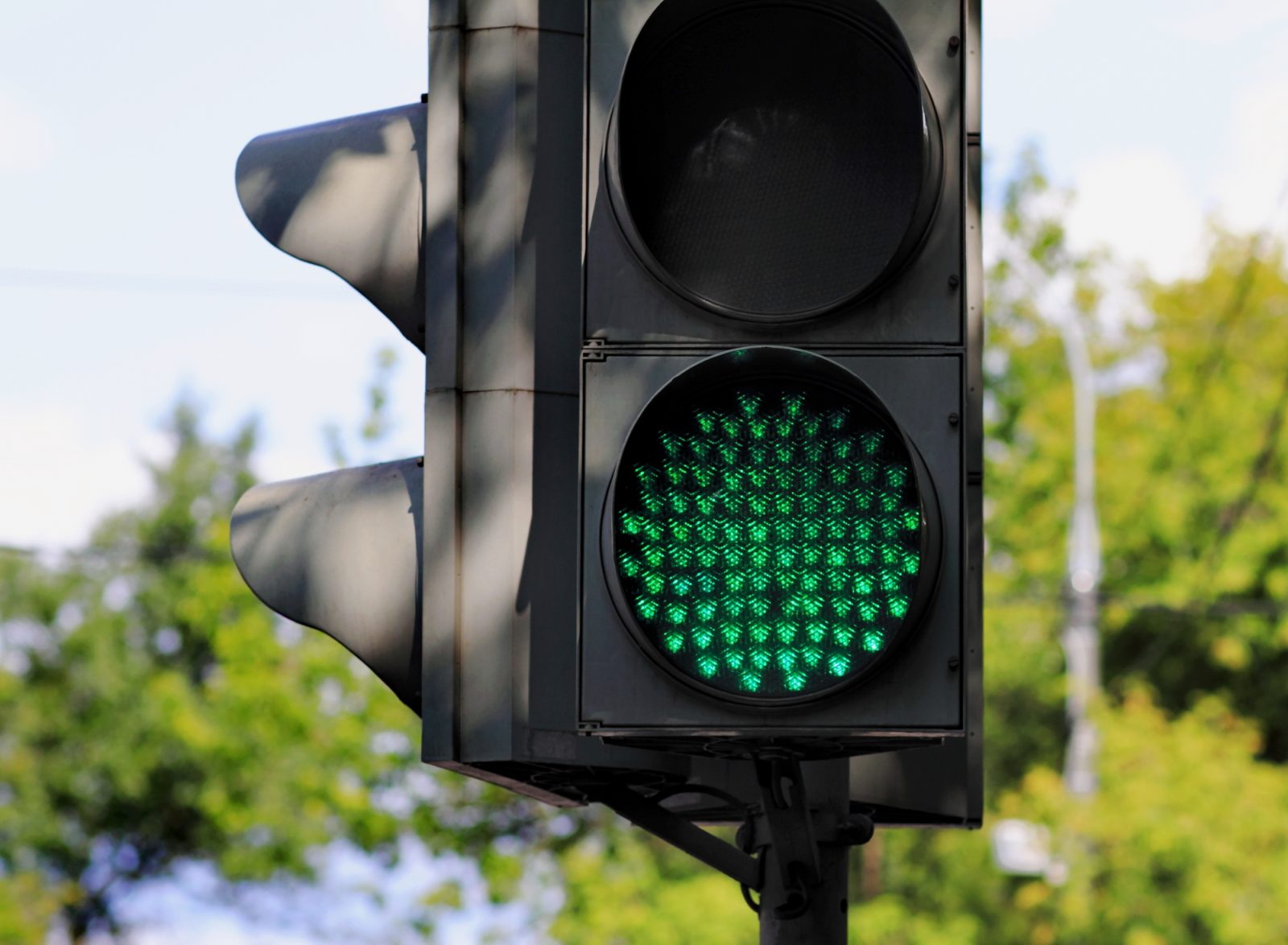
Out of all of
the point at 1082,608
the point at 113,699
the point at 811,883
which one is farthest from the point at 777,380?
the point at 113,699

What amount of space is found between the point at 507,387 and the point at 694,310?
1.95 feet

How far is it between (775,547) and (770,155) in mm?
550

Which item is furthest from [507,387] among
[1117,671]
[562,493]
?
[1117,671]

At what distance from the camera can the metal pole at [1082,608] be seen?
2144 cm

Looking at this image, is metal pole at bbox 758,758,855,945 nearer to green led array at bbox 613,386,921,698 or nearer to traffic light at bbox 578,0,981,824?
traffic light at bbox 578,0,981,824

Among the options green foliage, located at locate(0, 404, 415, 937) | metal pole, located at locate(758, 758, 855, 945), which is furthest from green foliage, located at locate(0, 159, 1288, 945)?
metal pole, located at locate(758, 758, 855, 945)

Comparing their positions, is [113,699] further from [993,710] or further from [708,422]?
[708,422]

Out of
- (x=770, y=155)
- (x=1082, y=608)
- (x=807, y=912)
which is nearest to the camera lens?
(x=770, y=155)

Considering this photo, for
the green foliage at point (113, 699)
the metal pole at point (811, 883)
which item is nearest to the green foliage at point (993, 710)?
the green foliage at point (113, 699)

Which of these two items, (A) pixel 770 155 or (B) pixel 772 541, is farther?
(A) pixel 770 155

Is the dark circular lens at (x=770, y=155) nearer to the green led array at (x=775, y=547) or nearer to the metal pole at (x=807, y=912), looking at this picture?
the green led array at (x=775, y=547)

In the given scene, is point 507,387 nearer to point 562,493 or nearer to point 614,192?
point 562,493

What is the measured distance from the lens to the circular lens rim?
2.54m

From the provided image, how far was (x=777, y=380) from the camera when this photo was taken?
2.65m
